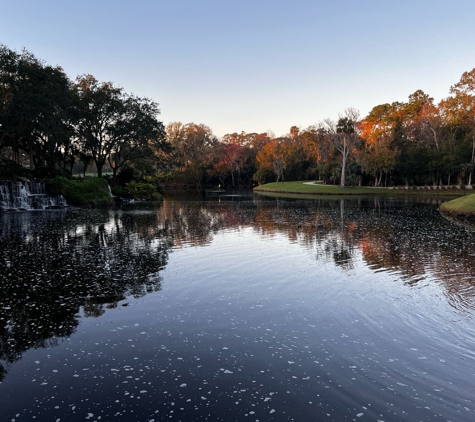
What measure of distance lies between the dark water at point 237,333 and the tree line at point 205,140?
29923 mm

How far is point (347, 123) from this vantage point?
75562mm

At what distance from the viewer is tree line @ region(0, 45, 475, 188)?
41.1m

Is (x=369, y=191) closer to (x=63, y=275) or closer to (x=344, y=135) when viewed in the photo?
(x=344, y=135)

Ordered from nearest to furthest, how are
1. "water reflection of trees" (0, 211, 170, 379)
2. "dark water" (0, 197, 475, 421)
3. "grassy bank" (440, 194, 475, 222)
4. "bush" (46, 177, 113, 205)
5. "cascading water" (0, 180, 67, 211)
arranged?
"dark water" (0, 197, 475, 421) < "water reflection of trees" (0, 211, 170, 379) < "grassy bank" (440, 194, 475, 222) < "cascading water" (0, 180, 67, 211) < "bush" (46, 177, 113, 205)

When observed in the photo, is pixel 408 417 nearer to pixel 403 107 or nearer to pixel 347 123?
pixel 347 123

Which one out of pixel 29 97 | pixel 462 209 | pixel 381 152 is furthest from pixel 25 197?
pixel 381 152

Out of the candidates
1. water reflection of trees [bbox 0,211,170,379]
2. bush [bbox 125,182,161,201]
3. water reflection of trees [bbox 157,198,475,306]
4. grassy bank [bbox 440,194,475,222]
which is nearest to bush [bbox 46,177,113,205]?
bush [bbox 125,182,161,201]

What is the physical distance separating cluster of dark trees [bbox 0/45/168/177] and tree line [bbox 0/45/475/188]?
12cm

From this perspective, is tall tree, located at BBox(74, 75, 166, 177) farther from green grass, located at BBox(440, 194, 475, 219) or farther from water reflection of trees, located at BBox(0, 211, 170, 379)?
green grass, located at BBox(440, 194, 475, 219)

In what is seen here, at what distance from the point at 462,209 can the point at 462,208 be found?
0.20 m

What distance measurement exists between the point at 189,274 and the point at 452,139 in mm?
68280

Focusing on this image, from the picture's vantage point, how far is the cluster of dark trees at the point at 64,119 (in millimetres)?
38531

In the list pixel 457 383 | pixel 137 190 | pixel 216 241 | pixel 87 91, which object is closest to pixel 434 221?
pixel 216 241

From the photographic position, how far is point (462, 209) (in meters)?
31.3
